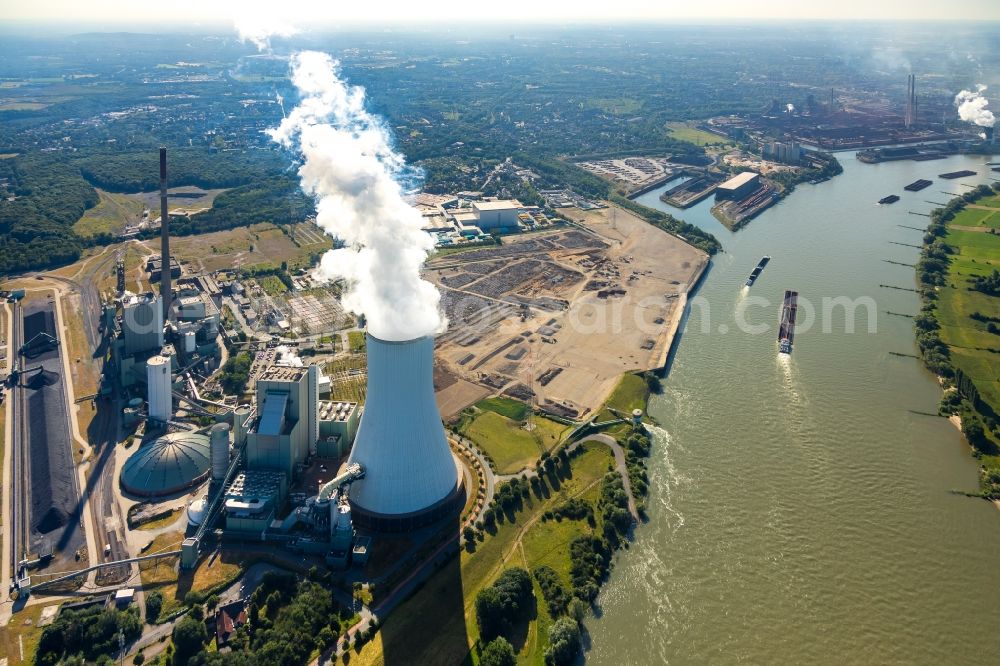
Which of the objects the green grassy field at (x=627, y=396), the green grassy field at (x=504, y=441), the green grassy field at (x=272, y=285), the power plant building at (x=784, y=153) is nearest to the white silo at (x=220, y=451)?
the green grassy field at (x=504, y=441)

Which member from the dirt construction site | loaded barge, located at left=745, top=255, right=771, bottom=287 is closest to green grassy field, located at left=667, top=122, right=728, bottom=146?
the dirt construction site

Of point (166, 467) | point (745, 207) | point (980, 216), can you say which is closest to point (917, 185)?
point (980, 216)

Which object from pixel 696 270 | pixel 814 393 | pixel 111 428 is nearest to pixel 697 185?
pixel 696 270

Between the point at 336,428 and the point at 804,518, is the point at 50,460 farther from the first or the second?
the point at 804,518

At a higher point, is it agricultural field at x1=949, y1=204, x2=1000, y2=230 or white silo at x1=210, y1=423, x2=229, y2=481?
agricultural field at x1=949, y1=204, x2=1000, y2=230

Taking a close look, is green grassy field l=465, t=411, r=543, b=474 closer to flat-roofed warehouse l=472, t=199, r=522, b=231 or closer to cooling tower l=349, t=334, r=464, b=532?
cooling tower l=349, t=334, r=464, b=532

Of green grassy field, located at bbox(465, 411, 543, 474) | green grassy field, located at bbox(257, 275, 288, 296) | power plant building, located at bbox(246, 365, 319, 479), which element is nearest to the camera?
power plant building, located at bbox(246, 365, 319, 479)

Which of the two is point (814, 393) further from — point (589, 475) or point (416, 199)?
point (416, 199)

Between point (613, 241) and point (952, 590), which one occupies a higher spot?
point (613, 241)
